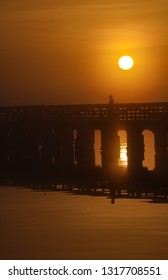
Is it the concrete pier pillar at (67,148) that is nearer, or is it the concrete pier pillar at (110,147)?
the concrete pier pillar at (110,147)

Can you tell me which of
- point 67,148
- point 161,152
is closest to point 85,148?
point 67,148

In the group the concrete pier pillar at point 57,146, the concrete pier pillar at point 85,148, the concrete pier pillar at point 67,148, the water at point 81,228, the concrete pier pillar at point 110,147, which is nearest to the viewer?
the water at point 81,228

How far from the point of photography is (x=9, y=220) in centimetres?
4453

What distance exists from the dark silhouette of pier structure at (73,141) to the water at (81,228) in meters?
7.50

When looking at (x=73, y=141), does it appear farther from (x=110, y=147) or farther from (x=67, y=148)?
(x=110, y=147)

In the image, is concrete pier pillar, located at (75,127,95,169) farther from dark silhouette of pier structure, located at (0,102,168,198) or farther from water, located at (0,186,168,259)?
water, located at (0,186,168,259)

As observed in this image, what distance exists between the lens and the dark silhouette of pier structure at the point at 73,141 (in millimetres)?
67250

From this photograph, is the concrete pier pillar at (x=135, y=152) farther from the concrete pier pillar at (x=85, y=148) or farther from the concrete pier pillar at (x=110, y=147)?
the concrete pier pillar at (x=85, y=148)

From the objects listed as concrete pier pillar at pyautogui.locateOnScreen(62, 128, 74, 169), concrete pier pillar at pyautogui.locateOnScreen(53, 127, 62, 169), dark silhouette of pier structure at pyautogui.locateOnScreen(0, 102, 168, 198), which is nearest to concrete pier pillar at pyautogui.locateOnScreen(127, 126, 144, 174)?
dark silhouette of pier structure at pyautogui.locateOnScreen(0, 102, 168, 198)

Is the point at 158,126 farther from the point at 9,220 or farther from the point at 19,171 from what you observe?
the point at 9,220

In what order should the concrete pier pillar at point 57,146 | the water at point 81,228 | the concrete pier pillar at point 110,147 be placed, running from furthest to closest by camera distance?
the concrete pier pillar at point 57,146
the concrete pier pillar at point 110,147
the water at point 81,228

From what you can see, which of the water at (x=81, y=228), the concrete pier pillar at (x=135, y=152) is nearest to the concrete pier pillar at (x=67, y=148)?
the concrete pier pillar at (x=135, y=152)

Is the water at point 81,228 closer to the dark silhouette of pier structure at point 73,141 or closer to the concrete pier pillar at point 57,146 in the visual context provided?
the dark silhouette of pier structure at point 73,141

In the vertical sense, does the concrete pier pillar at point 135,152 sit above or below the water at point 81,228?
above
